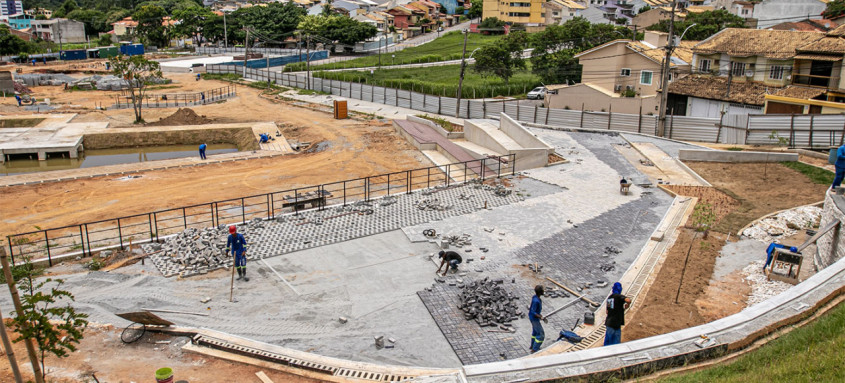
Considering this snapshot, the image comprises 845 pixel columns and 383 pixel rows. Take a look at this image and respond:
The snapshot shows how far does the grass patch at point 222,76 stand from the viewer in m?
67.5

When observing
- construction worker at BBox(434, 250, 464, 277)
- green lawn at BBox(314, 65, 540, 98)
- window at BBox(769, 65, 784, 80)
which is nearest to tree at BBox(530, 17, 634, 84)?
green lawn at BBox(314, 65, 540, 98)

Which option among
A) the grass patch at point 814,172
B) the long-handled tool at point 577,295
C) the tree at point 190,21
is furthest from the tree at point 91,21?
the long-handled tool at point 577,295

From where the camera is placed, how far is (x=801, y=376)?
8414mm

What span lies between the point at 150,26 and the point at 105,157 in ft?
266

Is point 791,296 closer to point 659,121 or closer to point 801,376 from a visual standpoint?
point 801,376

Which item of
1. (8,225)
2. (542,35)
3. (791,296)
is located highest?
(542,35)

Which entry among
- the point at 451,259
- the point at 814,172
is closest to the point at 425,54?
the point at 814,172

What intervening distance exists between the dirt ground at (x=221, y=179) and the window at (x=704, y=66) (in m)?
24.4

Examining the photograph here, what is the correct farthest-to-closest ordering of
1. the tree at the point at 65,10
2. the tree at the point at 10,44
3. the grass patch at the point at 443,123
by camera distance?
the tree at the point at 65,10 < the tree at the point at 10,44 < the grass patch at the point at 443,123

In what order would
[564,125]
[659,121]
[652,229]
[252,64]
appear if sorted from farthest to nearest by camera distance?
[252,64], [564,125], [659,121], [652,229]

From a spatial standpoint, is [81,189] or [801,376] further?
[81,189]

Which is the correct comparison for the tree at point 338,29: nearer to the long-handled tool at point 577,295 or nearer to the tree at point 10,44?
the tree at point 10,44

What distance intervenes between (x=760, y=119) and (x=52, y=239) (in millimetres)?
31863

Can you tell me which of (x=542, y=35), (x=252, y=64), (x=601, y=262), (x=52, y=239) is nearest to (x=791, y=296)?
(x=601, y=262)
